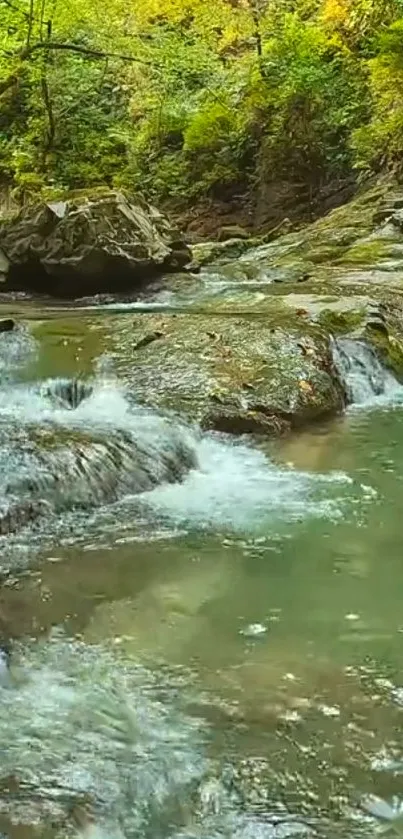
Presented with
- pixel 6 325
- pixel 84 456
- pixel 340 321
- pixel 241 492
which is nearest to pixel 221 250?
pixel 340 321

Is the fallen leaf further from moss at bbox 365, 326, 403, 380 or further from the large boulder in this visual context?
the large boulder

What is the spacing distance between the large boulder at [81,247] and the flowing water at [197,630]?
15.2 ft

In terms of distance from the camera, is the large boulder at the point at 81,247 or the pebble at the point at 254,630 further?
the large boulder at the point at 81,247

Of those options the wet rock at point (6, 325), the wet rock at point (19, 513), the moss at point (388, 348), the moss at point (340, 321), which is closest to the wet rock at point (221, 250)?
the moss at point (340, 321)

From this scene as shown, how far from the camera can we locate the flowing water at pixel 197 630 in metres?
2.54

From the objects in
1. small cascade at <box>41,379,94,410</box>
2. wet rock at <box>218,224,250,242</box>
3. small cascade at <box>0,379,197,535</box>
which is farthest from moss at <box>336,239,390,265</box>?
small cascade at <box>0,379,197,535</box>

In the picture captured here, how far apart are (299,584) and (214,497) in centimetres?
146

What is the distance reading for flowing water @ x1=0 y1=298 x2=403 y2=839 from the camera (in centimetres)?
254

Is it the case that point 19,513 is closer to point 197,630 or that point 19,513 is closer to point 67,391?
point 197,630

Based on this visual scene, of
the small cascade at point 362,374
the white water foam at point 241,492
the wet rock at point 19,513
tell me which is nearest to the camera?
the wet rock at point 19,513

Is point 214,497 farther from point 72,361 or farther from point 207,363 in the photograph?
point 72,361

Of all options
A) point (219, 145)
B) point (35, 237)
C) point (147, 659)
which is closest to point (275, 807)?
point (147, 659)

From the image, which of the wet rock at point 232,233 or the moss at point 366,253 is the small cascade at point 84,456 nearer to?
the moss at point 366,253

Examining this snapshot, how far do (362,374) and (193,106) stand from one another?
48.7 feet
